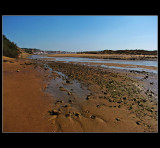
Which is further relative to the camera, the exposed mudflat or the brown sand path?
the exposed mudflat

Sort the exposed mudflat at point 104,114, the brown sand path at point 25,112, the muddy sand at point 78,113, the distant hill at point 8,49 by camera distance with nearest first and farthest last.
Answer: the brown sand path at point 25,112 < the muddy sand at point 78,113 < the exposed mudflat at point 104,114 < the distant hill at point 8,49

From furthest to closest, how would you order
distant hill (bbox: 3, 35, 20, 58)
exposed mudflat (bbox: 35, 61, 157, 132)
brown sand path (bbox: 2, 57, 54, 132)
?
distant hill (bbox: 3, 35, 20, 58)
exposed mudflat (bbox: 35, 61, 157, 132)
brown sand path (bbox: 2, 57, 54, 132)

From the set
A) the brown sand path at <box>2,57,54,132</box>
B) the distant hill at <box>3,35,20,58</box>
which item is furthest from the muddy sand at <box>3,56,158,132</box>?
the distant hill at <box>3,35,20,58</box>

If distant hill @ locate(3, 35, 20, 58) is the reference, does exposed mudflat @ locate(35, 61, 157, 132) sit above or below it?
below

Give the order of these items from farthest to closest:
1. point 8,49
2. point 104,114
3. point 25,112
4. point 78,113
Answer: point 8,49 < point 104,114 < point 78,113 < point 25,112

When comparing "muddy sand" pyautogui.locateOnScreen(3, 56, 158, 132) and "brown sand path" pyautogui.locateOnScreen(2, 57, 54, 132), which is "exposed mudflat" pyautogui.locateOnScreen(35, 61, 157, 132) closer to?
"muddy sand" pyautogui.locateOnScreen(3, 56, 158, 132)

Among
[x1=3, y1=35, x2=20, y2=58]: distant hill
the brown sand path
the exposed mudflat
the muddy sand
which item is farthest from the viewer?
[x1=3, y1=35, x2=20, y2=58]: distant hill

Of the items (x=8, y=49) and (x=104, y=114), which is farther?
(x=8, y=49)

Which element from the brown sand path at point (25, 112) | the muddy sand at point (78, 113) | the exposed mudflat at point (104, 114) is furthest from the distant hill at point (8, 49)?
the exposed mudflat at point (104, 114)

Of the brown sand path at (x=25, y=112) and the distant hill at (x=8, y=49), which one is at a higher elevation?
the distant hill at (x=8, y=49)

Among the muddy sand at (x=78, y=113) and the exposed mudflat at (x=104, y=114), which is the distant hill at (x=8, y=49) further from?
the exposed mudflat at (x=104, y=114)

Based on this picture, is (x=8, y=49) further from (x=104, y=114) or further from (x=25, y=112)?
(x=104, y=114)

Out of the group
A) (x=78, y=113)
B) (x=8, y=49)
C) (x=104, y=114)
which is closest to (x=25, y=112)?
(x=78, y=113)
